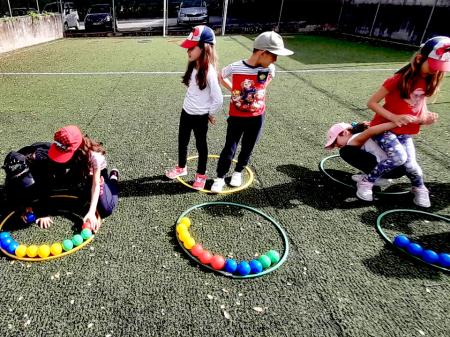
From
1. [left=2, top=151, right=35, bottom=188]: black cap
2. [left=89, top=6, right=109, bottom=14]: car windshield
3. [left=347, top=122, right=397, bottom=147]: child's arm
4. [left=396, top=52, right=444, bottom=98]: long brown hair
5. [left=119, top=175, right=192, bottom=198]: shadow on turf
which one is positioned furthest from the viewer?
[left=89, top=6, right=109, bottom=14]: car windshield

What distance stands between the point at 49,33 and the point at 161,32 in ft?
19.8

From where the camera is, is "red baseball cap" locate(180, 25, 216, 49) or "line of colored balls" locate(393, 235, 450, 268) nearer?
"line of colored balls" locate(393, 235, 450, 268)

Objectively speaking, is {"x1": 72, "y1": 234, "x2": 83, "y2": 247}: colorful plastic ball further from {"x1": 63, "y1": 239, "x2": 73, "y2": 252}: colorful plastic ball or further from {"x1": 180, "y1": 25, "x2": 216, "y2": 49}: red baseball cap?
{"x1": 180, "y1": 25, "x2": 216, "y2": 49}: red baseball cap

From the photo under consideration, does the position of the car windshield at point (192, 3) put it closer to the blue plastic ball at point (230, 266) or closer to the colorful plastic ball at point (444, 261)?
the blue plastic ball at point (230, 266)

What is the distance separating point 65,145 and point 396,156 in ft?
11.4

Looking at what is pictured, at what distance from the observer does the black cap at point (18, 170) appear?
124 inches

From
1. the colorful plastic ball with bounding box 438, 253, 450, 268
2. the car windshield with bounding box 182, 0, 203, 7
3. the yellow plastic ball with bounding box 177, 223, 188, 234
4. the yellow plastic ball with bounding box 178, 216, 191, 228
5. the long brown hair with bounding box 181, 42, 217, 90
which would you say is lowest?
the yellow plastic ball with bounding box 178, 216, 191, 228

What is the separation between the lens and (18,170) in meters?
3.15

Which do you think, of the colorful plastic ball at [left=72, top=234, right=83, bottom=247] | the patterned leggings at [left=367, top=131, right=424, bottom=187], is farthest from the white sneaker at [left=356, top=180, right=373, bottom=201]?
the colorful plastic ball at [left=72, top=234, right=83, bottom=247]

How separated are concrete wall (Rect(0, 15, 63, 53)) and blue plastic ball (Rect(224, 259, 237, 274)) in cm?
1447

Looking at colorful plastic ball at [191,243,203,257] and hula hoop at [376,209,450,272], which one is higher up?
hula hoop at [376,209,450,272]

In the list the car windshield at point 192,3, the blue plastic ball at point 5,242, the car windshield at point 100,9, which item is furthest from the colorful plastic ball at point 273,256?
the car windshield at point 100,9

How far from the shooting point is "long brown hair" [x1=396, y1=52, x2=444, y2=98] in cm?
340

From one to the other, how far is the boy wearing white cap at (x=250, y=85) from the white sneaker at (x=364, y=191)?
1445 mm
